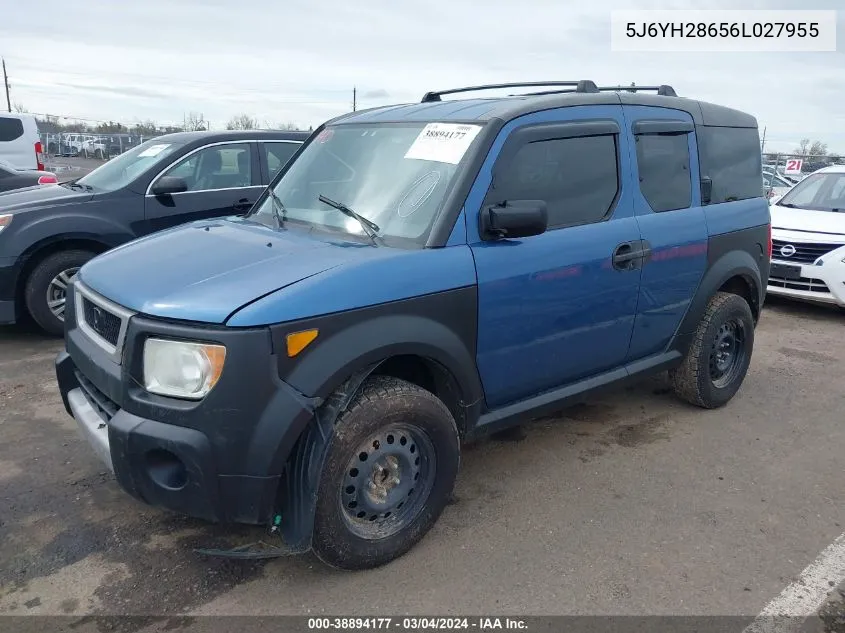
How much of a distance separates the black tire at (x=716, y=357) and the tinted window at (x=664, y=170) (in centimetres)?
82

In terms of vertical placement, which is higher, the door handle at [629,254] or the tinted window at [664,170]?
the tinted window at [664,170]

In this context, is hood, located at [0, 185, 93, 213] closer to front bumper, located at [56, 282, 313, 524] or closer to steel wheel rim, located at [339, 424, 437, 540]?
front bumper, located at [56, 282, 313, 524]

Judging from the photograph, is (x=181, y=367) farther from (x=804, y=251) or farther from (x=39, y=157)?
(x=39, y=157)

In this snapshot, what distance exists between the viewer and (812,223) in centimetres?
785

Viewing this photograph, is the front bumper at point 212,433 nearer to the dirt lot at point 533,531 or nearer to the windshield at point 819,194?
the dirt lot at point 533,531

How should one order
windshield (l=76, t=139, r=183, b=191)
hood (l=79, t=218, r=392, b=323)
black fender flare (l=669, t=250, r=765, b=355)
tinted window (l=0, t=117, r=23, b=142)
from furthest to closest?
tinted window (l=0, t=117, r=23, b=142)
windshield (l=76, t=139, r=183, b=191)
black fender flare (l=669, t=250, r=765, b=355)
hood (l=79, t=218, r=392, b=323)

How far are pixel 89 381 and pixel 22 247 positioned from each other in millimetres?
3389

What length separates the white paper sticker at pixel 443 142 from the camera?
3213 mm

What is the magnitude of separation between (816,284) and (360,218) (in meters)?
6.36

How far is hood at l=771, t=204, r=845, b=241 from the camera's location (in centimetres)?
756

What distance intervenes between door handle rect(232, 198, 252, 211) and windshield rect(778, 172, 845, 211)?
675cm

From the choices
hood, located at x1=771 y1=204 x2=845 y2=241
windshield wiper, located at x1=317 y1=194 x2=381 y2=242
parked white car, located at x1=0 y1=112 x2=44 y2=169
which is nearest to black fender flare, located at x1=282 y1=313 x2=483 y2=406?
windshield wiper, located at x1=317 y1=194 x2=381 y2=242

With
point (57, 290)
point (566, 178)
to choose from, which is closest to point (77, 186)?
point (57, 290)

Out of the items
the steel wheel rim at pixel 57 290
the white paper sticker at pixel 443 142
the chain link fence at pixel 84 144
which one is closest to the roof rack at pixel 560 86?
the white paper sticker at pixel 443 142
